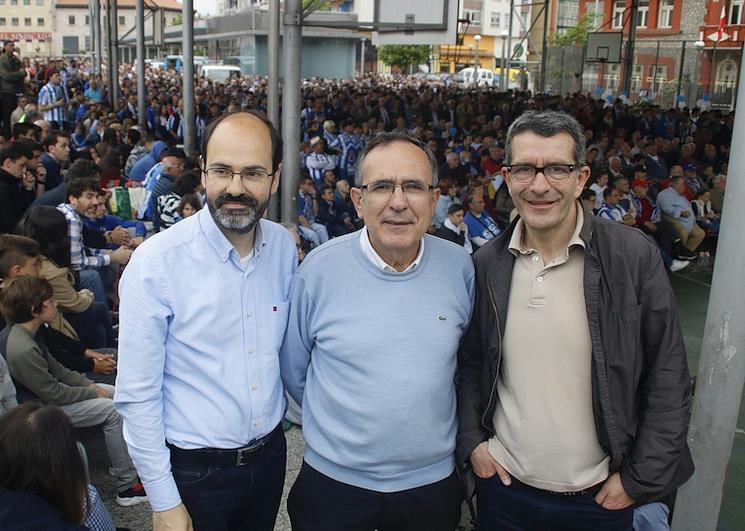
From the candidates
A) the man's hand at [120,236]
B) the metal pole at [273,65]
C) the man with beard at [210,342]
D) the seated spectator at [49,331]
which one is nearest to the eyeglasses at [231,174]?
the man with beard at [210,342]

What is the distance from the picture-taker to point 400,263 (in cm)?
226

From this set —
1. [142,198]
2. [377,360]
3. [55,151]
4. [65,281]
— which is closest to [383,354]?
[377,360]

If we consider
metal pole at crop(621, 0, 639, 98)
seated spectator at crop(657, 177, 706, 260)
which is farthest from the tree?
seated spectator at crop(657, 177, 706, 260)

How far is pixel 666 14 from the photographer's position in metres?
42.8

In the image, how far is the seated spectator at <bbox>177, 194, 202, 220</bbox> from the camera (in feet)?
22.2

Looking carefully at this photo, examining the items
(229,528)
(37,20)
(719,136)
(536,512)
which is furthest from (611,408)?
(37,20)

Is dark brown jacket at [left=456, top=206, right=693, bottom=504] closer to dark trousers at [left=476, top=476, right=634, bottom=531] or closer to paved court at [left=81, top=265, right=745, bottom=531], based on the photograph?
dark trousers at [left=476, top=476, right=634, bottom=531]

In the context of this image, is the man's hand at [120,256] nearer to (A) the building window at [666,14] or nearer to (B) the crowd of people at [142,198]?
(B) the crowd of people at [142,198]

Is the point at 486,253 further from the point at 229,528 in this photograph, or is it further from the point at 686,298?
the point at 686,298

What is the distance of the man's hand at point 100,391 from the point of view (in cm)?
414

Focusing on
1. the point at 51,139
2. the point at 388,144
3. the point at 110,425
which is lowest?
the point at 110,425

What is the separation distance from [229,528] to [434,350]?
889 mm

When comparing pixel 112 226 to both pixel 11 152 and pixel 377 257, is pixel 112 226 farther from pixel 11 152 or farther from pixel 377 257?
pixel 377 257

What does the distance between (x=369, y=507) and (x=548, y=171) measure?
3.78ft
